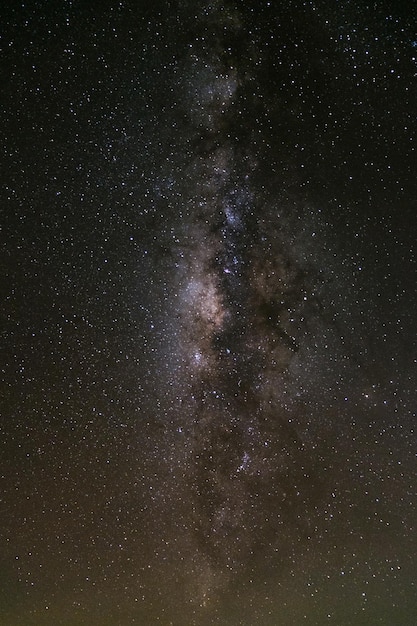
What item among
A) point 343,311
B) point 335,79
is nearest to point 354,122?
point 335,79

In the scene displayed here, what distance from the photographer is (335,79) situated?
7.39ft

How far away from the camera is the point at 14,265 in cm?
245

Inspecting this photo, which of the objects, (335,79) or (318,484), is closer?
(335,79)

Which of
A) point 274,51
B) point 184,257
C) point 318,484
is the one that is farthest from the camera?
Result: point 318,484

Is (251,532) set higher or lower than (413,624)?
higher

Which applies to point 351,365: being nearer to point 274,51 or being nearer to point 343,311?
point 343,311

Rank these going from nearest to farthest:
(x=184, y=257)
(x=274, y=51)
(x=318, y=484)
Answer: (x=274, y=51) < (x=184, y=257) < (x=318, y=484)

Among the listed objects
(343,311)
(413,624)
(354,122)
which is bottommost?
(413,624)

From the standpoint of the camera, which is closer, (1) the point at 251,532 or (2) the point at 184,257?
(2) the point at 184,257

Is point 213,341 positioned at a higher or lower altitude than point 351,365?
higher

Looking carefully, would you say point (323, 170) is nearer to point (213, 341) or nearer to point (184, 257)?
point (184, 257)

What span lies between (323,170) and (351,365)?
3.02ft

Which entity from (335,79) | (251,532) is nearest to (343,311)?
(335,79)

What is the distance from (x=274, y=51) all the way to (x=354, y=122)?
1.53 feet
